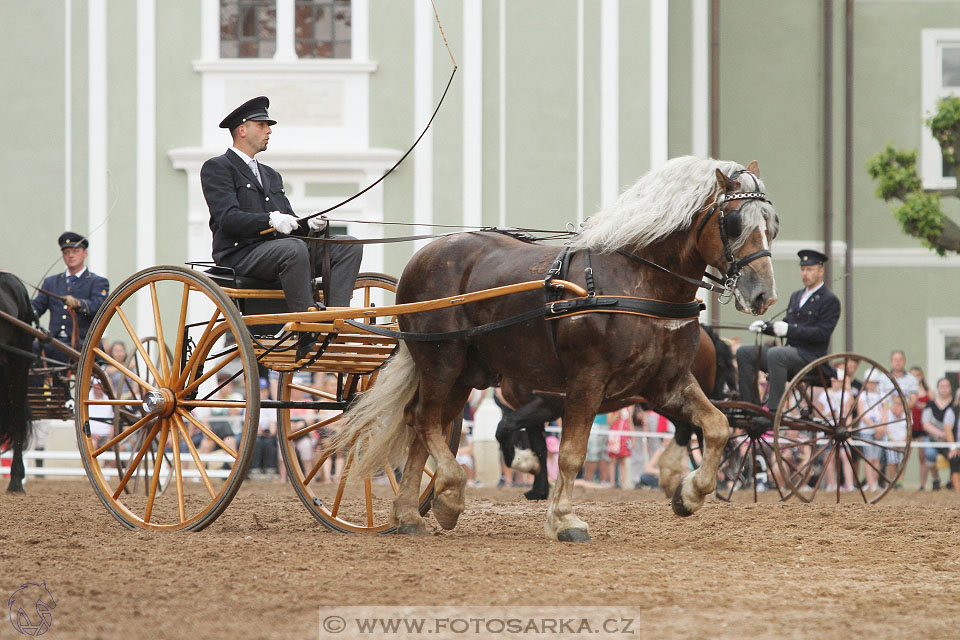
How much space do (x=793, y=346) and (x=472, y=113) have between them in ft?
22.5

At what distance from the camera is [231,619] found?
14.5 ft

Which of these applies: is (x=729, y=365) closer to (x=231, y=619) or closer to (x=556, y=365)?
(x=556, y=365)

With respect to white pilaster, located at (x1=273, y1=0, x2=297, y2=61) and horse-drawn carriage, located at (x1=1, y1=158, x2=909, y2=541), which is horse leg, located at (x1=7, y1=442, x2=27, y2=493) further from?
white pilaster, located at (x1=273, y1=0, x2=297, y2=61)

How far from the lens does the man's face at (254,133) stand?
754 cm

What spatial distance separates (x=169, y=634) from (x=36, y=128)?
13.5 metres

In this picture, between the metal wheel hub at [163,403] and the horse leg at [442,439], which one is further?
the metal wheel hub at [163,403]

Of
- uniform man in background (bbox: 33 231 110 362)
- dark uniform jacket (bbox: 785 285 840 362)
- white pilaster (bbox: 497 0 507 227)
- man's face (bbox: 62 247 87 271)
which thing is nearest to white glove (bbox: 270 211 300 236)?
uniform man in background (bbox: 33 231 110 362)

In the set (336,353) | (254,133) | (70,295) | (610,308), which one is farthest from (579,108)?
(610,308)

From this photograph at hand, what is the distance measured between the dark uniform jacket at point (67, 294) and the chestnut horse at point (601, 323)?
4968 mm

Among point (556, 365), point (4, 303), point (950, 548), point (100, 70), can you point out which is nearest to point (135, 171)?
point (100, 70)

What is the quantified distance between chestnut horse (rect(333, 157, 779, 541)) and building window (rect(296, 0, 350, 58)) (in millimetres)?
10021

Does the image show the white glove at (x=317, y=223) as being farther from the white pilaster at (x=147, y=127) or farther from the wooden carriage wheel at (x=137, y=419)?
the white pilaster at (x=147, y=127)

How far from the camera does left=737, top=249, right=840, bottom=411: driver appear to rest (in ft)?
34.8

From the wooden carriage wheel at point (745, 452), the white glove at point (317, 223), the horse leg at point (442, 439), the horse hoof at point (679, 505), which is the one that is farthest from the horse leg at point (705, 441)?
the wooden carriage wheel at point (745, 452)
